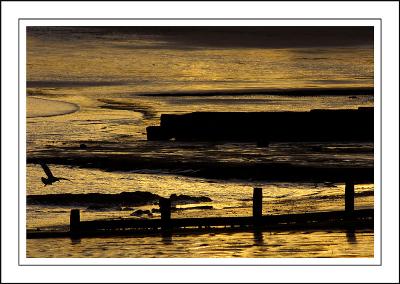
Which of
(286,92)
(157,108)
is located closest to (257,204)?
(286,92)

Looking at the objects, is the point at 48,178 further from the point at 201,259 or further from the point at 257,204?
the point at 257,204

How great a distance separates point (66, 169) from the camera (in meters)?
41.8

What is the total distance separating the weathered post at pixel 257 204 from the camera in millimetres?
41781

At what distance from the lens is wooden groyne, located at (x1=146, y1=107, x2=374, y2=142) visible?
41.9 meters

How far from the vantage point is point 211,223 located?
41.8 m

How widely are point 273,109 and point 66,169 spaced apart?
47.6 inches

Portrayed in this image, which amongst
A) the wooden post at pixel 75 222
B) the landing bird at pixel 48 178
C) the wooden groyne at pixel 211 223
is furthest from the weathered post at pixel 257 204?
the landing bird at pixel 48 178

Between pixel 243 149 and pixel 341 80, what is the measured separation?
67 centimetres

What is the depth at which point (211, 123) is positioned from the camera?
41.9 meters

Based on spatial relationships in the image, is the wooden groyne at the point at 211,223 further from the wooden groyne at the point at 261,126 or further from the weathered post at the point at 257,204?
the wooden groyne at the point at 261,126

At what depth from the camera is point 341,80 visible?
138 feet

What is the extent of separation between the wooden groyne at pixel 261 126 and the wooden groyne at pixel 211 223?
31 cm

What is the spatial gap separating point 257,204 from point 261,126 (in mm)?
448

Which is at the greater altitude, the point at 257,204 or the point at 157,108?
the point at 157,108
